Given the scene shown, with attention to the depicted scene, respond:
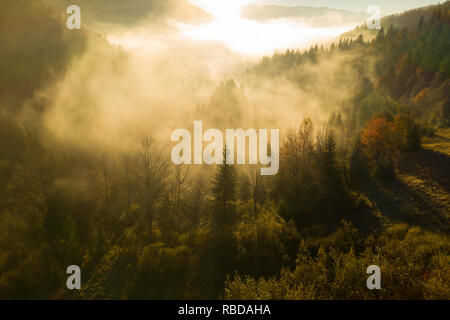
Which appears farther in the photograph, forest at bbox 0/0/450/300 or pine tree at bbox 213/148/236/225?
pine tree at bbox 213/148/236/225

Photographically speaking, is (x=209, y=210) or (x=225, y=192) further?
(x=209, y=210)

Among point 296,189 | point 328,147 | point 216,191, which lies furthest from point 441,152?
point 216,191

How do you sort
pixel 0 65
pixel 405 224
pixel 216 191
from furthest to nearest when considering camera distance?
pixel 0 65 < pixel 216 191 < pixel 405 224

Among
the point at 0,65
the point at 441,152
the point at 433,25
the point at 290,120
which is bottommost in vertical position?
the point at 441,152

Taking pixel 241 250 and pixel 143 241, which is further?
pixel 143 241

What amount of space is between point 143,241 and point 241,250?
12.9m

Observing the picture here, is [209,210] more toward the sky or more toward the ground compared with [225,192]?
more toward the ground

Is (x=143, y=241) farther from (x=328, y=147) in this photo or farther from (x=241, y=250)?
(x=328, y=147)

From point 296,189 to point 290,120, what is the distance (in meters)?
70.2

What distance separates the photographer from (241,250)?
27.2 metres

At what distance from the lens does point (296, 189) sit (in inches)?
1464

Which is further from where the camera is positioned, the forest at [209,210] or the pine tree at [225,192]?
the pine tree at [225,192]

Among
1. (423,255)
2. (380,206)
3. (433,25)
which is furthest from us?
(433,25)
